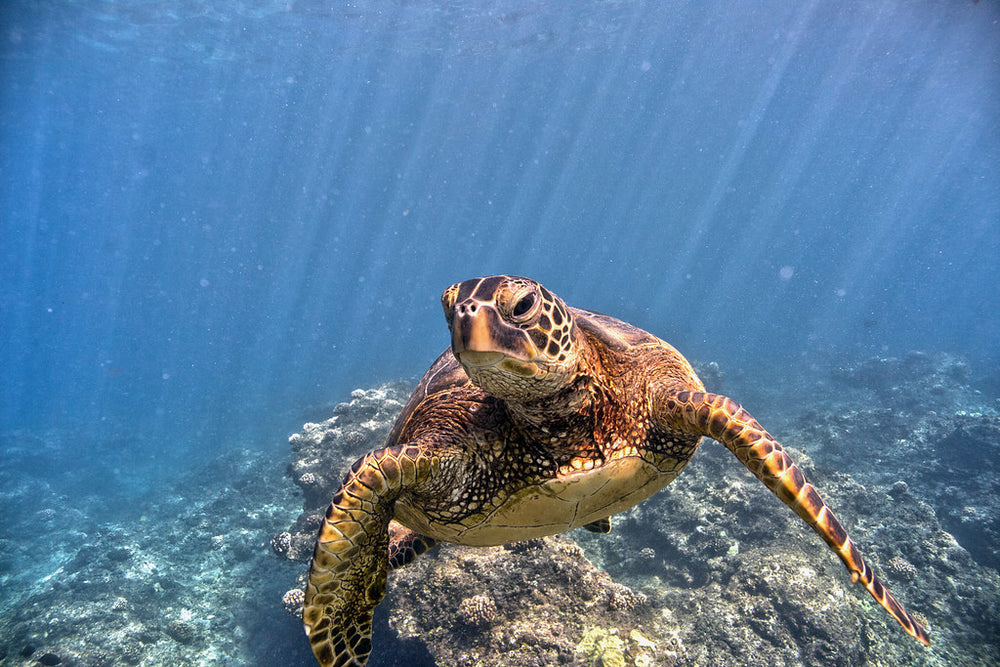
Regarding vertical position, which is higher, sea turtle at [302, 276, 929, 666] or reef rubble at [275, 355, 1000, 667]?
sea turtle at [302, 276, 929, 666]

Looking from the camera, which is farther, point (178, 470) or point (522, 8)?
point (522, 8)

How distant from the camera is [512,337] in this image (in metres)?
1.63

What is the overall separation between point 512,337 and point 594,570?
Result: 3.48 meters

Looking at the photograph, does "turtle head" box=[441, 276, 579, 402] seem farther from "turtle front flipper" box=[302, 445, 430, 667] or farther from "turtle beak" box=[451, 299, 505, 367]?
"turtle front flipper" box=[302, 445, 430, 667]

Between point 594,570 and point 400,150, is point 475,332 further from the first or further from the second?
point 400,150

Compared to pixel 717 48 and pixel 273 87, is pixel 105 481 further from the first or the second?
pixel 717 48

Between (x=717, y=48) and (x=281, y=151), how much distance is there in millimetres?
48690

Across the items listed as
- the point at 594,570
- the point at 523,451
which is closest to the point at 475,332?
the point at 523,451

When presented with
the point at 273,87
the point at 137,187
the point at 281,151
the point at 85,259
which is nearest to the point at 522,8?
the point at 273,87

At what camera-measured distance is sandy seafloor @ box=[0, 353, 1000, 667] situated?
155 inches

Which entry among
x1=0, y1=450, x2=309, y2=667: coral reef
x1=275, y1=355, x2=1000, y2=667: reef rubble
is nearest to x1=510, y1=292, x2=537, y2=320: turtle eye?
x1=275, y1=355, x2=1000, y2=667: reef rubble

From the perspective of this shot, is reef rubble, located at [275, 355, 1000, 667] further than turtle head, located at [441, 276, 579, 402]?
Yes

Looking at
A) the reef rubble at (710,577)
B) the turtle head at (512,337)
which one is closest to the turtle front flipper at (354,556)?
the turtle head at (512,337)

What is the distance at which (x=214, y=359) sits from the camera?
63.2 m
